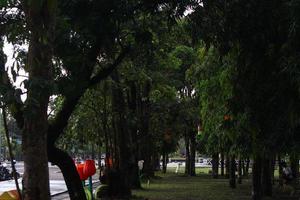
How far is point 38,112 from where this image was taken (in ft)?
22.7

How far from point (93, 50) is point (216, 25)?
2.50 meters

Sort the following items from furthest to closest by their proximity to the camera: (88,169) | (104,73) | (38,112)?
(88,169) < (104,73) < (38,112)

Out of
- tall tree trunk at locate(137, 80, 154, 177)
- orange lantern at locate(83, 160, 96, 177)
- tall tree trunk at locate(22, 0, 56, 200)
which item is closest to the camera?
tall tree trunk at locate(22, 0, 56, 200)

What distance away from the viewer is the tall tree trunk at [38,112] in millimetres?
6871

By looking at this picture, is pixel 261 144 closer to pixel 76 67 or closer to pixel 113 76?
pixel 76 67

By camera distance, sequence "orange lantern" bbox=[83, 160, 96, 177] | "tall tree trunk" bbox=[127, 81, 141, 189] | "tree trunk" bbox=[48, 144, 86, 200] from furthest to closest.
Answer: "tall tree trunk" bbox=[127, 81, 141, 189], "orange lantern" bbox=[83, 160, 96, 177], "tree trunk" bbox=[48, 144, 86, 200]

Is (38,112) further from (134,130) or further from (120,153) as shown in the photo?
(134,130)

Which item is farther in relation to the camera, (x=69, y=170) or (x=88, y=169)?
(x=88, y=169)

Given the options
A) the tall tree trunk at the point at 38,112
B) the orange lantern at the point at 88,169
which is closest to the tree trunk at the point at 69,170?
the orange lantern at the point at 88,169

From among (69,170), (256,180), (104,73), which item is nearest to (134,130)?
(256,180)

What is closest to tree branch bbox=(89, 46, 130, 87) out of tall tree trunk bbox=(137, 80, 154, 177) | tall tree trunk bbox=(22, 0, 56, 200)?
tall tree trunk bbox=(22, 0, 56, 200)

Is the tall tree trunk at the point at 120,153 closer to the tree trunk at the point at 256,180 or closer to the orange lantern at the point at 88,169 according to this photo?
the orange lantern at the point at 88,169

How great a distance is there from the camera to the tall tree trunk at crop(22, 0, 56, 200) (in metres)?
6.87

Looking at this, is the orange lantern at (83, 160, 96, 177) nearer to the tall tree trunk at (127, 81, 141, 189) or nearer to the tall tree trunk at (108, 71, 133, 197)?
the tall tree trunk at (108, 71, 133, 197)
